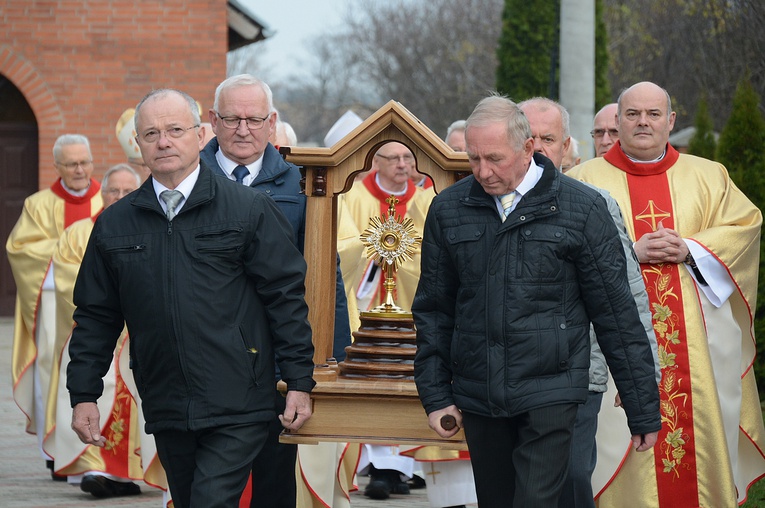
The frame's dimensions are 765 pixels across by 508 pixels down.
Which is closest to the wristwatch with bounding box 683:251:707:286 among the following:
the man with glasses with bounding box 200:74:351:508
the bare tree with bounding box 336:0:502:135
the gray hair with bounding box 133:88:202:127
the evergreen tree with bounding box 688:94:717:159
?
the man with glasses with bounding box 200:74:351:508

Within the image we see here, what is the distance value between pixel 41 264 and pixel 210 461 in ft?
17.9

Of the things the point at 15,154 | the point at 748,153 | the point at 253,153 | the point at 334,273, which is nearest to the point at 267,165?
the point at 253,153

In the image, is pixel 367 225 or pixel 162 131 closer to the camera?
pixel 162 131

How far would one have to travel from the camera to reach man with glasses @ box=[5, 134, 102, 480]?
30.9 feet

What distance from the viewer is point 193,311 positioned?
4.34m

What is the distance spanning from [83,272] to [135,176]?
3.92 metres

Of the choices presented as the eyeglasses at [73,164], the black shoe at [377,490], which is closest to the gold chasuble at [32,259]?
the eyeglasses at [73,164]

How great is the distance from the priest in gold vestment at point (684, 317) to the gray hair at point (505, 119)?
210 cm

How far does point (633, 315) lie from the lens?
431 centimetres

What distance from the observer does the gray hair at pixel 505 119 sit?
418 cm

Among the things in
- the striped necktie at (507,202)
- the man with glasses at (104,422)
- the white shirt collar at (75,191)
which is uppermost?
the white shirt collar at (75,191)

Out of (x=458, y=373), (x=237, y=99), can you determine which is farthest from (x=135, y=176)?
(x=458, y=373)

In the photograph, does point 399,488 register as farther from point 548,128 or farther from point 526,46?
point 526,46

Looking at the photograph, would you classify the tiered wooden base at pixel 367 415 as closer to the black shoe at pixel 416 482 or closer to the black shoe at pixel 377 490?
the black shoe at pixel 377 490
